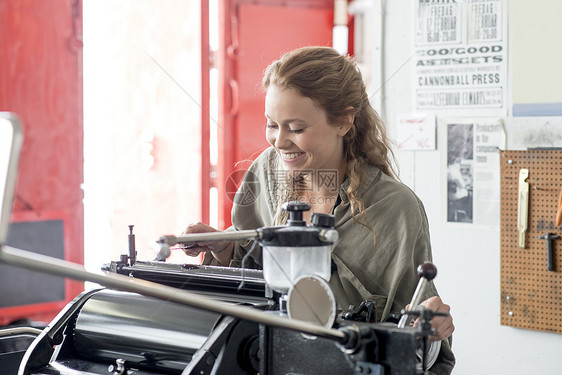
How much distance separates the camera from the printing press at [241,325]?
0.92 metres

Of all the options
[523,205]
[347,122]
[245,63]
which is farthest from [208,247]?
[245,63]

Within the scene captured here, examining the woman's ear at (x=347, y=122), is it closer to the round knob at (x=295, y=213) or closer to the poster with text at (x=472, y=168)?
the round knob at (x=295, y=213)

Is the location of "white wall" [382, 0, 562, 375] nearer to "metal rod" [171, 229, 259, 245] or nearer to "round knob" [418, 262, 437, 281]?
"round knob" [418, 262, 437, 281]

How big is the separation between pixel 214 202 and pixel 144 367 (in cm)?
231

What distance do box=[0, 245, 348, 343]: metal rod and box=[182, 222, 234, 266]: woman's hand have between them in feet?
2.11

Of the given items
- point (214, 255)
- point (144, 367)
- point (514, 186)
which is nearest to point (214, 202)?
point (514, 186)

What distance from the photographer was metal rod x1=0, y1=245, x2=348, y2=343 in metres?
0.66

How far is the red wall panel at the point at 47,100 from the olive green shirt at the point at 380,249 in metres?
1.00

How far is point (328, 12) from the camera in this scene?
12.0 ft

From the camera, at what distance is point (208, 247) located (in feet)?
5.21

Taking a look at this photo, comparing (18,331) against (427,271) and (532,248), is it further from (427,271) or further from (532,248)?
(532,248)

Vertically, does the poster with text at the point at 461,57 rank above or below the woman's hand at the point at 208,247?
above

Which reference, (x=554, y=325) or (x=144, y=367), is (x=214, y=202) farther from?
(x=144, y=367)

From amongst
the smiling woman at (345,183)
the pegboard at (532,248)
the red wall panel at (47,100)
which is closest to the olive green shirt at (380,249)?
the smiling woman at (345,183)
